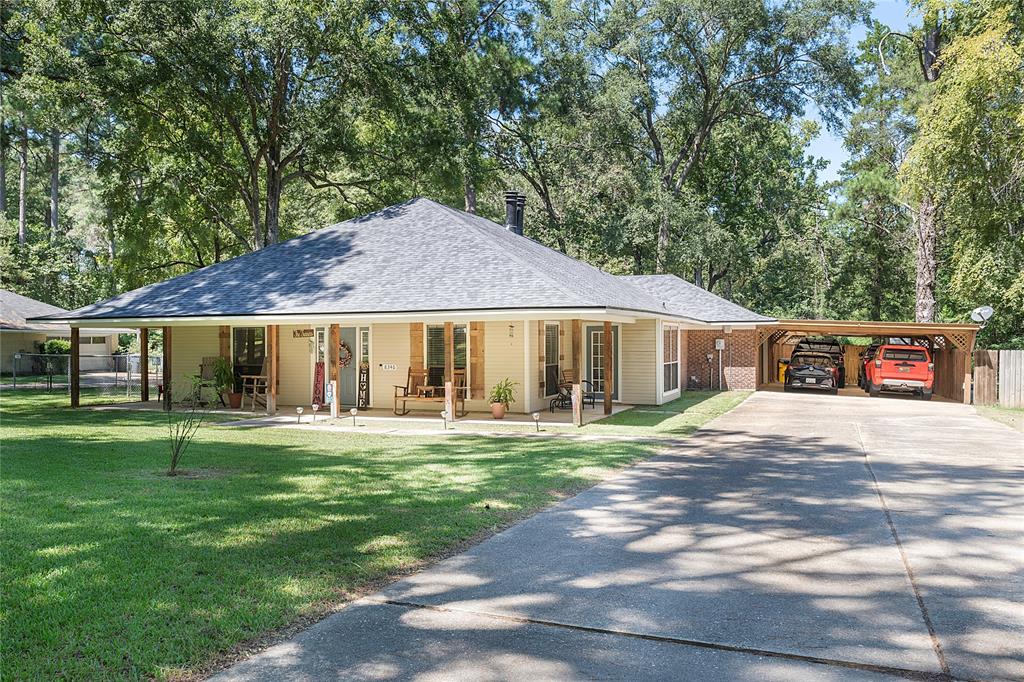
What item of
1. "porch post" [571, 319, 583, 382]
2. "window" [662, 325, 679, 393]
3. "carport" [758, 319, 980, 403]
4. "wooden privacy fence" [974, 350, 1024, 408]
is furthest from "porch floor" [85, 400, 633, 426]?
"wooden privacy fence" [974, 350, 1024, 408]

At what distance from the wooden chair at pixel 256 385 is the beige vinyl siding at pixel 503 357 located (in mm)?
5757

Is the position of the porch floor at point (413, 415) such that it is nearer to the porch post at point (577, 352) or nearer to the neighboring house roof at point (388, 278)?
the porch post at point (577, 352)

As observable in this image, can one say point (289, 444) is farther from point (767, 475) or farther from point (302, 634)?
point (302, 634)

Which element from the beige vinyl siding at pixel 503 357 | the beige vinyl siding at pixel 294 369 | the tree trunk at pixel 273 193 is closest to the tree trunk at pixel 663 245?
the tree trunk at pixel 273 193

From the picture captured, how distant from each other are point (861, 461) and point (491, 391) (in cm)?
898

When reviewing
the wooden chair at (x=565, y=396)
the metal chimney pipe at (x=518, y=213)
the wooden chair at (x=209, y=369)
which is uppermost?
the metal chimney pipe at (x=518, y=213)

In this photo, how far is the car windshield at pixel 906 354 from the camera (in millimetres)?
24688

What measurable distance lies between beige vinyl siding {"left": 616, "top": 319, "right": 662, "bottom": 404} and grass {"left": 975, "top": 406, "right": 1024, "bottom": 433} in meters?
8.12

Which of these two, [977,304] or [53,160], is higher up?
[53,160]

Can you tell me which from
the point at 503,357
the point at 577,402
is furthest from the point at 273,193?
the point at 577,402

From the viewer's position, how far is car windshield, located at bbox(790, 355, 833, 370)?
26625mm

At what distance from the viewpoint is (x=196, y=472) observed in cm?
970

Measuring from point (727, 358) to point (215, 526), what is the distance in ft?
76.6

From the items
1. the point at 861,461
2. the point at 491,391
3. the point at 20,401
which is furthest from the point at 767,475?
the point at 20,401
